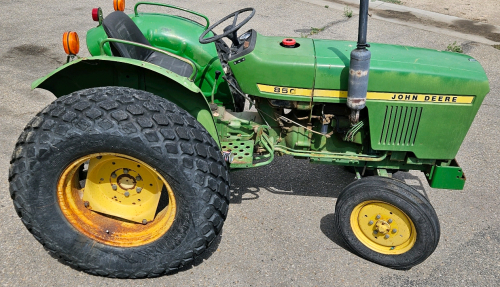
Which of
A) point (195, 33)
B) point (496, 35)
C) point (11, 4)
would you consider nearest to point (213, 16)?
point (11, 4)

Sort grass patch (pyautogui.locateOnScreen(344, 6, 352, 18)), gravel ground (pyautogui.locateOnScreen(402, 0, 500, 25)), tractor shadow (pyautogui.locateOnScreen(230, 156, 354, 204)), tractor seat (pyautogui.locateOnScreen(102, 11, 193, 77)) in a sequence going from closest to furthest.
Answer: tractor seat (pyautogui.locateOnScreen(102, 11, 193, 77)) → tractor shadow (pyautogui.locateOnScreen(230, 156, 354, 204)) → grass patch (pyautogui.locateOnScreen(344, 6, 352, 18)) → gravel ground (pyautogui.locateOnScreen(402, 0, 500, 25))

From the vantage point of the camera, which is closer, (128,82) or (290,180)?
(128,82)

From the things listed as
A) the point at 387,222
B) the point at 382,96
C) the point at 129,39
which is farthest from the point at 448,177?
the point at 129,39

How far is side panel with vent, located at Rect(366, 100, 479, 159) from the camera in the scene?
274 cm

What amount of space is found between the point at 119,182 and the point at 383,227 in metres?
1.60

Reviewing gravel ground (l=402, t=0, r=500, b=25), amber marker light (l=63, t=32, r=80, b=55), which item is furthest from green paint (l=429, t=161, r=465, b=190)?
gravel ground (l=402, t=0, r=500, b=25)

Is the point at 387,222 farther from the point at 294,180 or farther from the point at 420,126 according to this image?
the point at 294,180

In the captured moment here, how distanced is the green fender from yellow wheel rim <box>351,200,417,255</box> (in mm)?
1019

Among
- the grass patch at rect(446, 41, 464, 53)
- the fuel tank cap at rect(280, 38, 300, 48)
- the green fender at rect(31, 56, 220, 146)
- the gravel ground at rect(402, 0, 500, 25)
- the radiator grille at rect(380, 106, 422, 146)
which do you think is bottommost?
the gravel ground at rect(402, 0, 500, 25)

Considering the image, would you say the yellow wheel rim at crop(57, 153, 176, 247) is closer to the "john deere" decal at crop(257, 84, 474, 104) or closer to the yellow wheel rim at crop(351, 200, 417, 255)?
the "john deere" decal at crop(257, 84, 474, 104)

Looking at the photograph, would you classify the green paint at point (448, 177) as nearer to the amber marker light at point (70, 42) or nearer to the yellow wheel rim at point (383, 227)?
the yellow wheel rim at point (383, 227)

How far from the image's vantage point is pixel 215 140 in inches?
108

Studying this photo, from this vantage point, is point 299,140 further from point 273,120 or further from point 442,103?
point 442,103

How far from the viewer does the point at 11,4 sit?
285 inches
